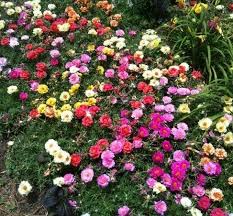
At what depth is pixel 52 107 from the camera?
497cm

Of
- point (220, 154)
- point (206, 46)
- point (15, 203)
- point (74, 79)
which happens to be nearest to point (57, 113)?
point (74, 79)

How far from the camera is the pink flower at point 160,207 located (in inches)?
164

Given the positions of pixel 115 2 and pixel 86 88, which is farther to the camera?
pixel 115 2

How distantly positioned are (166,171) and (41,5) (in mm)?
2931

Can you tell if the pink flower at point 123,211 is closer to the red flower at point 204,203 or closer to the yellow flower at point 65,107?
the red flower at point 204,203

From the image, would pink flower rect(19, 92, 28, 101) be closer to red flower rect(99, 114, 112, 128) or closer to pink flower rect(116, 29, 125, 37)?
red flower rect(99, 114, 112, 128)

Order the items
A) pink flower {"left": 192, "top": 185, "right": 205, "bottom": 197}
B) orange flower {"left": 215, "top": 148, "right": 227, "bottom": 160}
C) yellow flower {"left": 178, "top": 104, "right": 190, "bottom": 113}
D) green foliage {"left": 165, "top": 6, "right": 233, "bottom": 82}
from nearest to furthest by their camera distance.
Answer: pink flower {"left": 192, "top": 185, "right": 205, "bottom": 197}
orange flower {"left": 215, "top": 148, "right": 227, "bottom": 160}
yellow flower {"left": 178, "top": 104, "right": 190, "bottom": 113}
green foliage {"left": 165, "top": 6, "right": 233, "bottom": 82}

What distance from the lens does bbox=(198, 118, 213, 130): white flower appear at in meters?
4.68

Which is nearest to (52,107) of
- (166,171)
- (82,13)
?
(166,171)

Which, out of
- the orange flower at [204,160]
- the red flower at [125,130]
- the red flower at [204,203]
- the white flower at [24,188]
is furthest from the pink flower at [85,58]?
the red flower at [204,203]

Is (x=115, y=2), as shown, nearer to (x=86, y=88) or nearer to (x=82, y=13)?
(x=82, y=13)

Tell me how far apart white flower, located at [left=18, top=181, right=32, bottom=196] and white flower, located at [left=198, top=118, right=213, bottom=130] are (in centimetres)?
160

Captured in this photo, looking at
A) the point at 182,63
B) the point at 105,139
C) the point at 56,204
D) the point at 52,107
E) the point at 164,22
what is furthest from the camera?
the point at 164,22

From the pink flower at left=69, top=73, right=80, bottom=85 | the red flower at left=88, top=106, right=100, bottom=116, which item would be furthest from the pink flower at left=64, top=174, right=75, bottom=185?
the pink flower at left=69, top=73, right=80, bottom=85
